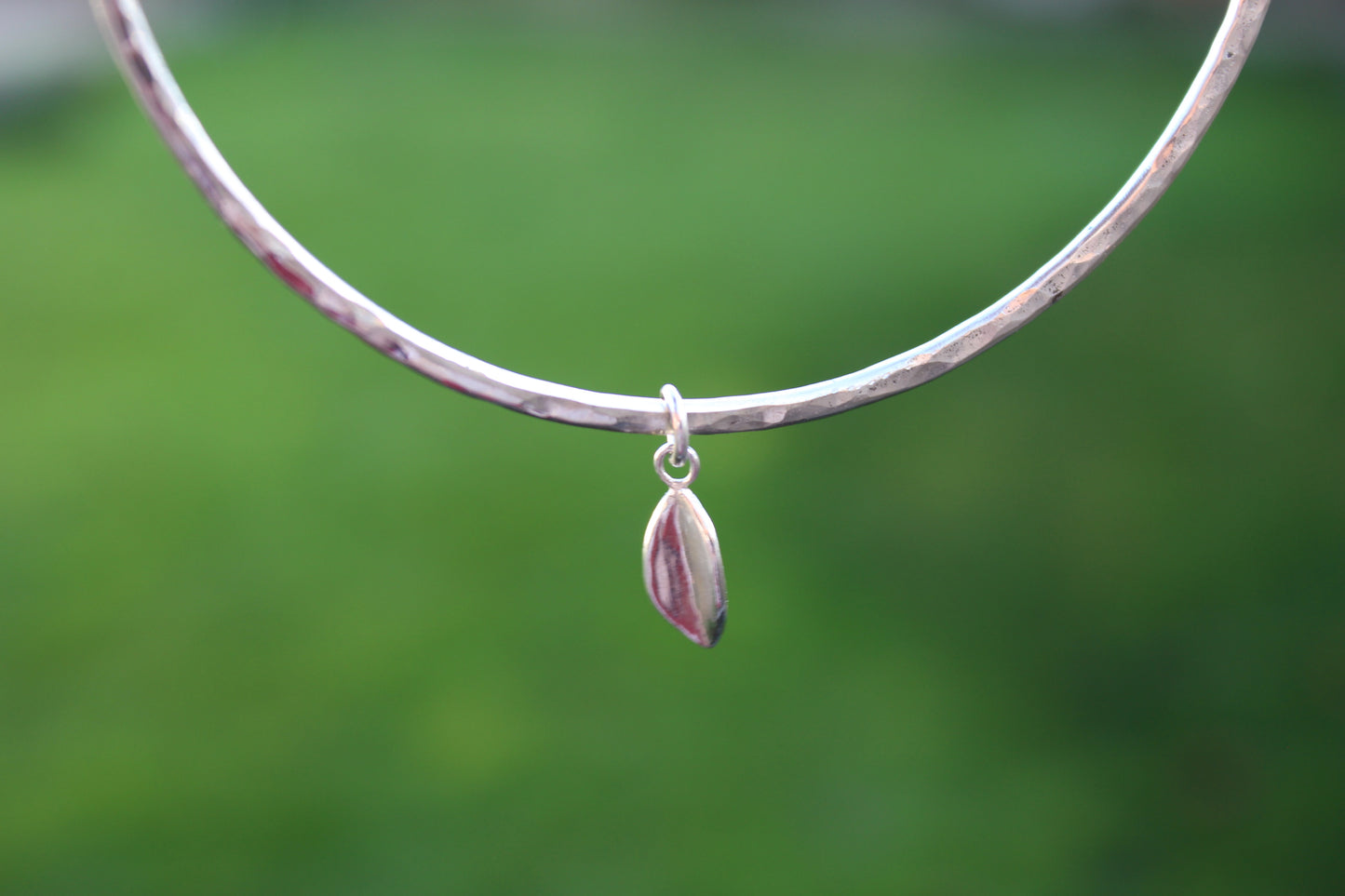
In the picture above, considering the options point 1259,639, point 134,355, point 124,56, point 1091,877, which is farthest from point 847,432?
point 124,56

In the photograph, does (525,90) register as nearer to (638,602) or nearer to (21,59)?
(21,59)

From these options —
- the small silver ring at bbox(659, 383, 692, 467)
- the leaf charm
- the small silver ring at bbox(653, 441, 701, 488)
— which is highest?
the small silver ring at bbox(659, 383, 692, 467)

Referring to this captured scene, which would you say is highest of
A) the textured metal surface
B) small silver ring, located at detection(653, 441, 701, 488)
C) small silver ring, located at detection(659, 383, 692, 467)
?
the textured metal surface

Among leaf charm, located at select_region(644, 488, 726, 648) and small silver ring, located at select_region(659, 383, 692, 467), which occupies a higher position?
small silver ring, located at select_region(659, 383, 692, 467)

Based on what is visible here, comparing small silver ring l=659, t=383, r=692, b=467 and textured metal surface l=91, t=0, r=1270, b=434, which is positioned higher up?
textured metal surface l=91, t=0, r=1270, b=434
